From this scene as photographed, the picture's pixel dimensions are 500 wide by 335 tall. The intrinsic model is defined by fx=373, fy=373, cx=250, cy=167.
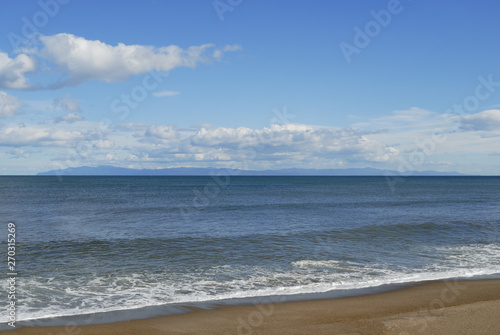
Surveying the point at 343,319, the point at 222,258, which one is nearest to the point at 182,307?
the point at 343,319

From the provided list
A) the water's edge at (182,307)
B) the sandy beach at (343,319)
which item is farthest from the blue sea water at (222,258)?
the sandy beach at (343,319)

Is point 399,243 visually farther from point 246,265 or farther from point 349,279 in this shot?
point 246,265

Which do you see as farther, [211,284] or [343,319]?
[211,284]

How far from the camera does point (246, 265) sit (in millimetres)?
18141

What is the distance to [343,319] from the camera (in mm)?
11289

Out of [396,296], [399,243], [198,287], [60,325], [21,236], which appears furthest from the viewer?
[21,236]

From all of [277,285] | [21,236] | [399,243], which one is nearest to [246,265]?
[277,285]

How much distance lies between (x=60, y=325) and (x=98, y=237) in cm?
1576

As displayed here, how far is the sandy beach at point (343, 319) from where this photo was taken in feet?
34.2

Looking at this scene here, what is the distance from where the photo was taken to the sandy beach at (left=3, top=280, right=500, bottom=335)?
10422mm

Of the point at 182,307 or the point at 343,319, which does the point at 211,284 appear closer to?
the point at 182,307

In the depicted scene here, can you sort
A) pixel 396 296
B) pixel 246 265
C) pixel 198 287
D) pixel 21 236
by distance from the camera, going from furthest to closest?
1. pixel 21 236
2. pixel 246 265
3. pixel 198 287
4. pixel 396 296

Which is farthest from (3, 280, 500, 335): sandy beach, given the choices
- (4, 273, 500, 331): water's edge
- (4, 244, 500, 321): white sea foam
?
(4, 244, 500, 321): white sea foam

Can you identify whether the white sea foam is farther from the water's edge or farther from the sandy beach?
the sandy beach
